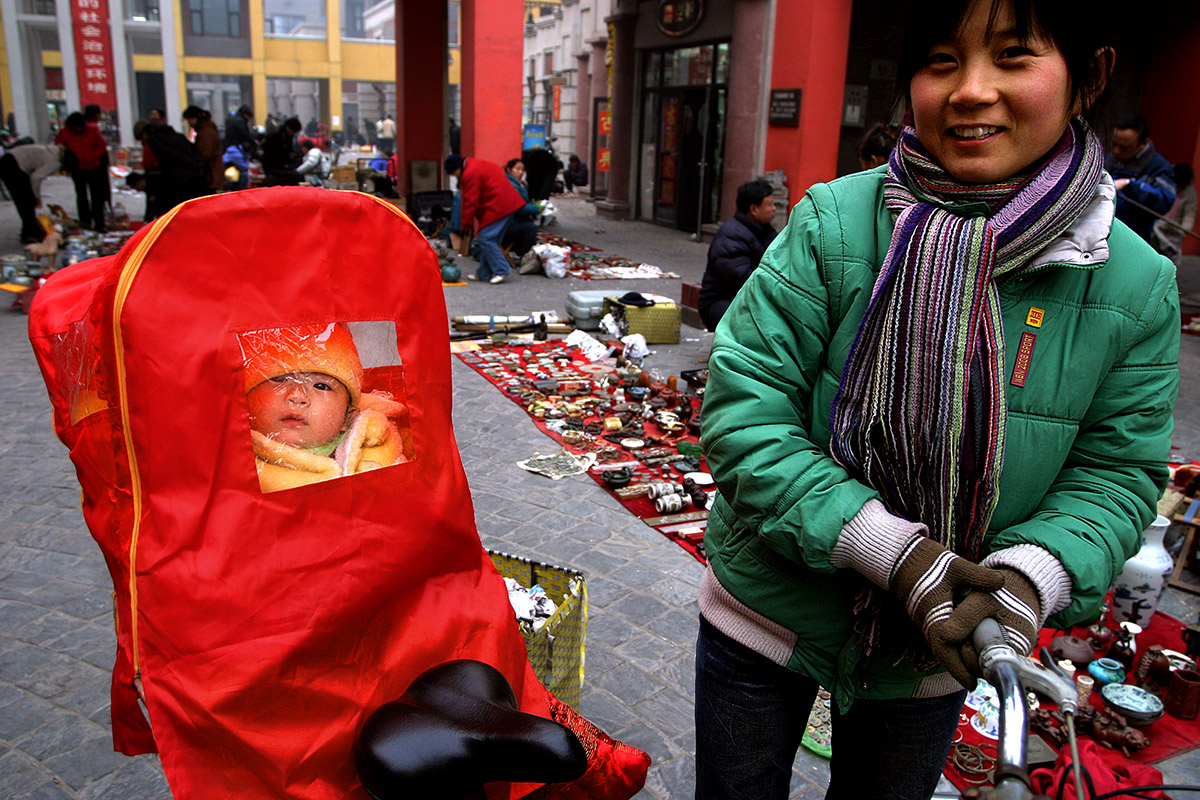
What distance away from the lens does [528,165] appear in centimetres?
1778

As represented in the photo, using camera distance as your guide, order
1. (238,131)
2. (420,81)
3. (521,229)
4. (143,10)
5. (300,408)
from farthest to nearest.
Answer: (143,10) → (238,131) → (420,81) → (521,229) → (300,408)

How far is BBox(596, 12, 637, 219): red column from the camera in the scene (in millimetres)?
18031

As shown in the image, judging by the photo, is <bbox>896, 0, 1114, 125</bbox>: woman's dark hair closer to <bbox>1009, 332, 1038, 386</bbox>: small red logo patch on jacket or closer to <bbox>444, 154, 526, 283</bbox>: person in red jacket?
<bbox>1009, 332, 1038, 386</bbox>: small red logo patch on jacket

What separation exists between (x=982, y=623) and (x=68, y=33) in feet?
123

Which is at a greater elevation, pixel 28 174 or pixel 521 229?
pixel 28 174

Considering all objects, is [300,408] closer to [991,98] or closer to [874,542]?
[874,542]

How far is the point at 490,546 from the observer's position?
174 inches

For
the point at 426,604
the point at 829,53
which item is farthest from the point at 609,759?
the point at 829,53

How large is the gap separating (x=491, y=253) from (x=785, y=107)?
4.61m

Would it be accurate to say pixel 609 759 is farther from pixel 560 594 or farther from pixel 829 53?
pixel 829 53

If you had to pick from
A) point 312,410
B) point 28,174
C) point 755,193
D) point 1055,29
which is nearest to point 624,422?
point 755,193

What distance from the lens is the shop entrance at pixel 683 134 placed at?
15.9m

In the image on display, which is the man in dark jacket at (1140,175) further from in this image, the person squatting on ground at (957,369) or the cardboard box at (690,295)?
the person squatting on ground at (957,369)

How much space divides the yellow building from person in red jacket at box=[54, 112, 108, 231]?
65.0ft
